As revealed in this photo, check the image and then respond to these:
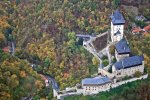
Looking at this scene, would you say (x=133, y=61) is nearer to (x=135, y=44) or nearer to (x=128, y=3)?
(x=135, y=44)

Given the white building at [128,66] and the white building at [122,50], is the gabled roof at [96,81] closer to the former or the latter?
the white building at [128,66]

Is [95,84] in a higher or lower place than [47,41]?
lower

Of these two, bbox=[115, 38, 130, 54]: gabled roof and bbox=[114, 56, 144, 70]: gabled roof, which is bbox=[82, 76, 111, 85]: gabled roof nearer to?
bbox=[114, 56, 144, 70]: gabled roof

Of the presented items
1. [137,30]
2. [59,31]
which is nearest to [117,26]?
[137,30]

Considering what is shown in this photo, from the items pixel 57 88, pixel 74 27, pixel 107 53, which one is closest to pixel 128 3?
pixel 74 27

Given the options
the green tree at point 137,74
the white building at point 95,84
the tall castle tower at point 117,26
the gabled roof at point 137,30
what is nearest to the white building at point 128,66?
the green tree at point 137,74

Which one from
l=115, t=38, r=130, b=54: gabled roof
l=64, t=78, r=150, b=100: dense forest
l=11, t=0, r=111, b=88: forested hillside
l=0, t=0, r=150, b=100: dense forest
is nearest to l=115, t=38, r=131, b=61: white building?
l=115, t=38, r=130, b=54: gabled roof

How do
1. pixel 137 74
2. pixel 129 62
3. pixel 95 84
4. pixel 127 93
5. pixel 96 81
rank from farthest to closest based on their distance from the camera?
1. pixel 137 74
2. pixel 129 62
3. pixel 96 81
4. pixel 95 84
5. pixel 127 93

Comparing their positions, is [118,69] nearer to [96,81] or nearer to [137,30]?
[96,81]

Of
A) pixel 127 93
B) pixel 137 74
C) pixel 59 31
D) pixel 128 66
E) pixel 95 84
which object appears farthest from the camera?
pixel 59 31
